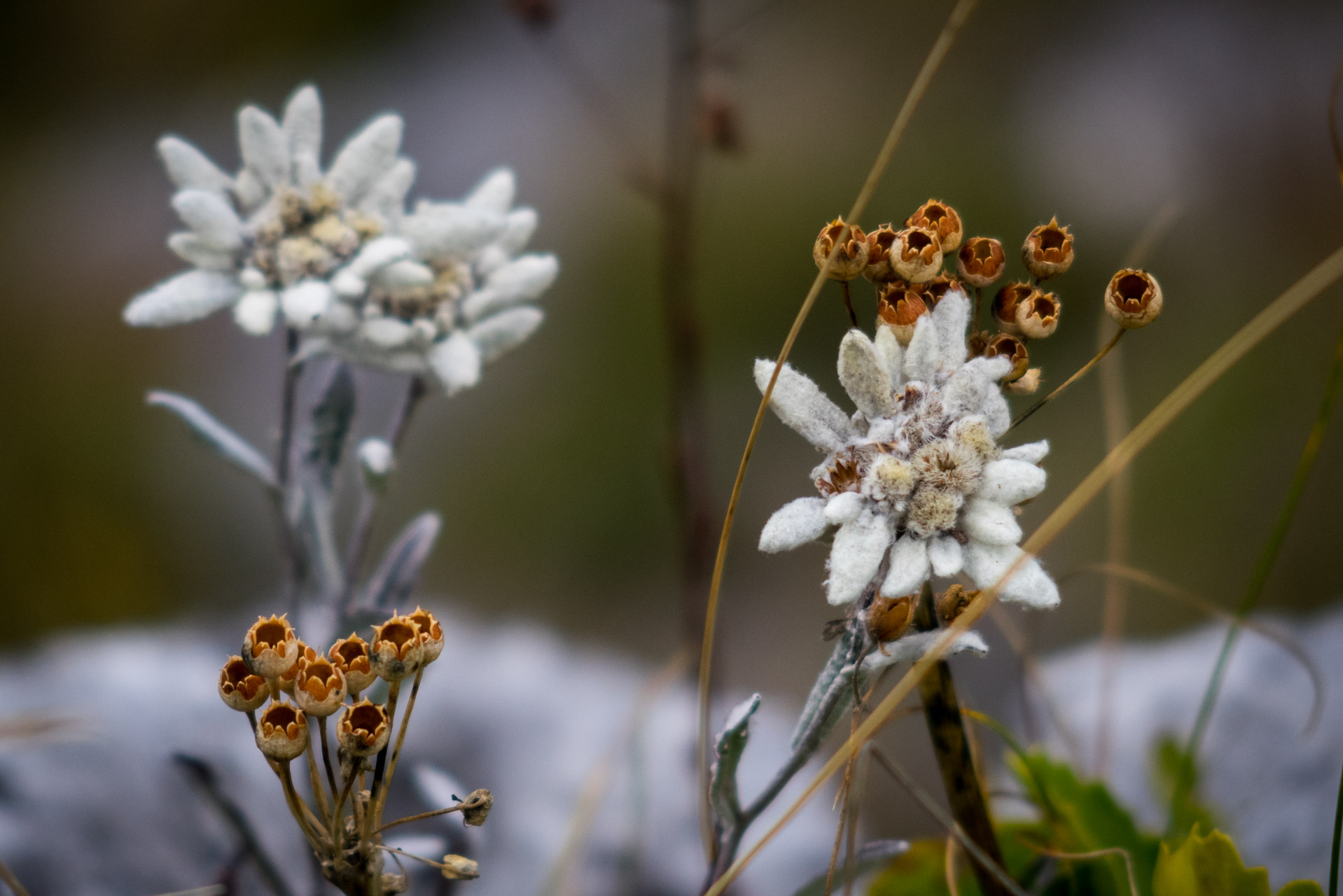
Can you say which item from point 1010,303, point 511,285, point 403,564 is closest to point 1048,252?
point 1010,303

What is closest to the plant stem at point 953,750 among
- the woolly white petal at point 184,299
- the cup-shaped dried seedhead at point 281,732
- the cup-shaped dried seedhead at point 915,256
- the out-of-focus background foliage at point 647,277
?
the cup-shaped dried seedhead at point 915,256

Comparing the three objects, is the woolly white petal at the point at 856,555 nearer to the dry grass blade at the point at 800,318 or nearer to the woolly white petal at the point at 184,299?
the dry grass blade at the point at 800,318

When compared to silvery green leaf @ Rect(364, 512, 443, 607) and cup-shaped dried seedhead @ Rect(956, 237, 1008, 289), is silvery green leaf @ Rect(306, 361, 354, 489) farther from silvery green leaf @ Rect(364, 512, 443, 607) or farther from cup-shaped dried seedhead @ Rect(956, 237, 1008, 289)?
cup-shaped dried seedhead @ Rect(956, 237, 1008, 289)

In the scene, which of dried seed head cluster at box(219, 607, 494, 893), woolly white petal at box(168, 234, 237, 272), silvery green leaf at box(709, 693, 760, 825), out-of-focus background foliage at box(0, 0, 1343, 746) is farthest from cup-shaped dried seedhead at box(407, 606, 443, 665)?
out-of-focus background foliage at box(0, 0, 1343, 746)

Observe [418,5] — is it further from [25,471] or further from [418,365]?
[418,365]

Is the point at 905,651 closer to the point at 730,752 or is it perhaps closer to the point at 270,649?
the point at 730,752
